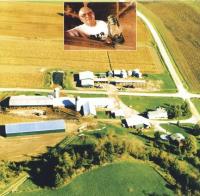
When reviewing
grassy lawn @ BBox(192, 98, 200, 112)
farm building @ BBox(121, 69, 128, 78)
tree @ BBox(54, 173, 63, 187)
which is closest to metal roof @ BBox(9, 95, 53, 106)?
farm building @ BBox(121, 69, 128, 78)

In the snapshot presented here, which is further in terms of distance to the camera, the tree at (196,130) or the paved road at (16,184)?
the tree at (196,130)

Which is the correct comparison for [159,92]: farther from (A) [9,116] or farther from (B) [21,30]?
(B) [21,30]

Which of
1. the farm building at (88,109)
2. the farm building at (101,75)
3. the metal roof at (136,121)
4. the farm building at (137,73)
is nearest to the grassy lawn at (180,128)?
the metal roof at (136,121)

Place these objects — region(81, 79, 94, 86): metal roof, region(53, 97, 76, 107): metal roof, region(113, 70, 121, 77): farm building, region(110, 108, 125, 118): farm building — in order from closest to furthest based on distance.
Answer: region(110, 108, 125, 118): farm building, region(53, 97, 76, 107): metal roof, region(81, 79, 94, 86): metal roof, region(113, 70, 121, 77): farm building

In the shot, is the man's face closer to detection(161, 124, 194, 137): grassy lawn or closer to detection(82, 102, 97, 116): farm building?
detection(82, 102, 97, 116): farm building

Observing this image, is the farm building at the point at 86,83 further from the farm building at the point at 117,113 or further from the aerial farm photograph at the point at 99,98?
the farm building at the point at 117,113

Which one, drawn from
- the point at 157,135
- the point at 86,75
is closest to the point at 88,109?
the point at 86,75
